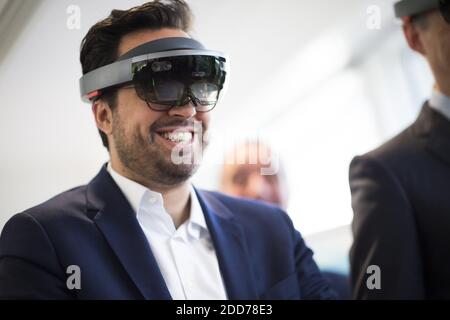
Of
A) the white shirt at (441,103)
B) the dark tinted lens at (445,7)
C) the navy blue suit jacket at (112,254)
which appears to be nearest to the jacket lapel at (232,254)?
the navy blue suit jacket at (112,254)

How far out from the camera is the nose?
40.7 inches

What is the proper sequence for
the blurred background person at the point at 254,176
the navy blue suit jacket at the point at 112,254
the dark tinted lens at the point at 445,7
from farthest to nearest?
the blurred background person at the point at 254,176, the dark tinted lens at the point at 445,7, the navy blue suit jacket at the point at 112,254

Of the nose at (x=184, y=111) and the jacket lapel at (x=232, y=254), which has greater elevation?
the nose at (x=184, y=111)

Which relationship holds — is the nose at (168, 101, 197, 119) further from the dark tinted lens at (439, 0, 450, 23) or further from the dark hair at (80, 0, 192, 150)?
the dark tinted lens at (439, 0, 450, 23)

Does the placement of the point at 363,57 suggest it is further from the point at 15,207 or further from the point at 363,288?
the point at 15,207

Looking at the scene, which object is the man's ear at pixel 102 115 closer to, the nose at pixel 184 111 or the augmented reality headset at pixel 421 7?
the nose at pixel 184 111

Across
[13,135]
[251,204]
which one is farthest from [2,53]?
[251,204]

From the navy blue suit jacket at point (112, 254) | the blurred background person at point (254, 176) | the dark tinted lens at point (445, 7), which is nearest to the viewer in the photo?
the navy blue suit jacket at point (112, 254)

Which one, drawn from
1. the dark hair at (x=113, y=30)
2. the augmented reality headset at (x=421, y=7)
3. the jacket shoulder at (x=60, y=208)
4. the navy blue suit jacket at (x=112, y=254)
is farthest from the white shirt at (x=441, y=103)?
the jacket shoulder at (x=60, y=208)

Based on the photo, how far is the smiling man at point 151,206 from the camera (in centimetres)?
97

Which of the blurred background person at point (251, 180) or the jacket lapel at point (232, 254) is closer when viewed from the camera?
the jacket lapel at point (232, 254)

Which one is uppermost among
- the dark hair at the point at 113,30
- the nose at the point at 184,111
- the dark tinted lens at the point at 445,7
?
the dark hair at the point at 113,30

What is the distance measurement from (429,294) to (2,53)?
0.78m

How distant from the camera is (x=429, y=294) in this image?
1.01m
